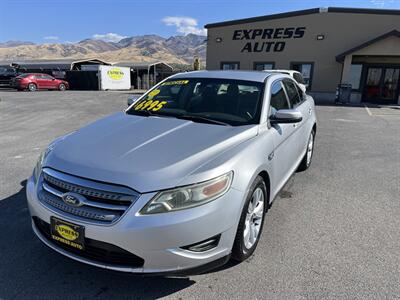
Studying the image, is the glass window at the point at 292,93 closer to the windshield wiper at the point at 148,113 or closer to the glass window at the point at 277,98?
the glass window at the point at 277,98

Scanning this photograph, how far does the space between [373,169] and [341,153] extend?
111cm

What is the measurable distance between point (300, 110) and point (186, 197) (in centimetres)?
296

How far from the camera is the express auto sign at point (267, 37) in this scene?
20828 mm

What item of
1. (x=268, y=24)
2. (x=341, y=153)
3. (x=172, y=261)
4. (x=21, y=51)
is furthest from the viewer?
(x=21, y=51)

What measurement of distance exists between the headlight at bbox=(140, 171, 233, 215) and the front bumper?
0.04 m

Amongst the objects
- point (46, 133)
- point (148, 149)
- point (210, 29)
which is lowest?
point (46, 133)

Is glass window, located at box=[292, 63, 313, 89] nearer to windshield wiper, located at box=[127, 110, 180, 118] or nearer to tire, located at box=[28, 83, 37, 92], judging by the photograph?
windshield wiper, located at box=[127, 110, 180, 118]

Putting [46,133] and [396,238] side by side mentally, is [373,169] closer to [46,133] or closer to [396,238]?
[396,238]

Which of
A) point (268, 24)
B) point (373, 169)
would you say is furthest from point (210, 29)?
point (373, 169)

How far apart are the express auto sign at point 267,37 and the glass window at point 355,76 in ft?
13.1

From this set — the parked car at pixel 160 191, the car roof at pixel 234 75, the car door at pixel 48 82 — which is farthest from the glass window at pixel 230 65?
the parked car at pixel 160 191

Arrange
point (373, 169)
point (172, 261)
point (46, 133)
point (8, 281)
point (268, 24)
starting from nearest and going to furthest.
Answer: point (172, 261)
point (8, 281)
point (373, 169)
point (46, 133)
point (268, 24)

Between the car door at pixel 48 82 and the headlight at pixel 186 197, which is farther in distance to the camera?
the car door at pixel 48 82

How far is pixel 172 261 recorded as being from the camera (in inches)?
84.4
